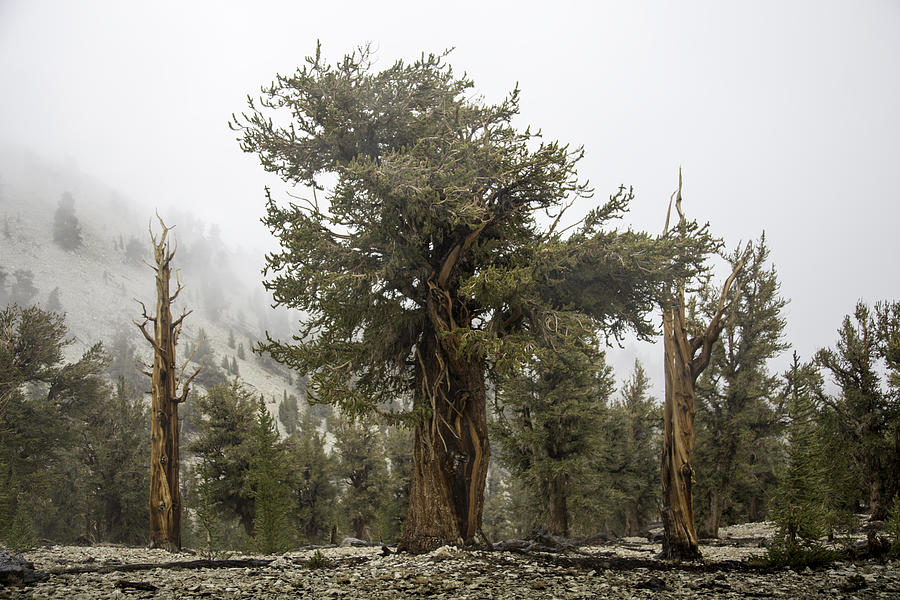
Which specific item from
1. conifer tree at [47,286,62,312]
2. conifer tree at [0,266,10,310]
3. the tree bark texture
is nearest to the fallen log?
the tree bark texture

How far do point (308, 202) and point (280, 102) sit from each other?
2785mm

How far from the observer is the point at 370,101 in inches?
426

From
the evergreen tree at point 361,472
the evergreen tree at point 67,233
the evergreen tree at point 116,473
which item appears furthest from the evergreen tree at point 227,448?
the evergreen tree at point 67,233

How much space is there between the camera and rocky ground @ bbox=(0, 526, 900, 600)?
6.09 m

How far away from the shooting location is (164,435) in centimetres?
1378

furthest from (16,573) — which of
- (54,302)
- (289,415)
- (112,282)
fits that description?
(112,282)

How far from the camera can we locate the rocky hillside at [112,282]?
2731 inches

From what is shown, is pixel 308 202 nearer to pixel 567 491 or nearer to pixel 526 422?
pixel 526 422

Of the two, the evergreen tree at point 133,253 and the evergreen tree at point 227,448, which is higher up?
the evergreen tree at point 133,253

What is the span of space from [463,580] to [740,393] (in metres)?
16.7

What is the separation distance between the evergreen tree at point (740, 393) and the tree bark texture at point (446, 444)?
12.0m

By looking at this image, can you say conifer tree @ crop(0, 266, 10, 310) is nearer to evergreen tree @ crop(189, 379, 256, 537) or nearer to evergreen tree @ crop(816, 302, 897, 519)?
evergreen tree @ crop(189, 379, 256, 537)

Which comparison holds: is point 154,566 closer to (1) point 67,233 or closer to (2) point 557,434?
(2) point 557,434

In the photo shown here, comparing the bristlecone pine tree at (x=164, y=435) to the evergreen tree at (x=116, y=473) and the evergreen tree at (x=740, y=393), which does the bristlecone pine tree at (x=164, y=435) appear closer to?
the evergreen tree at (x=116, y=473)
